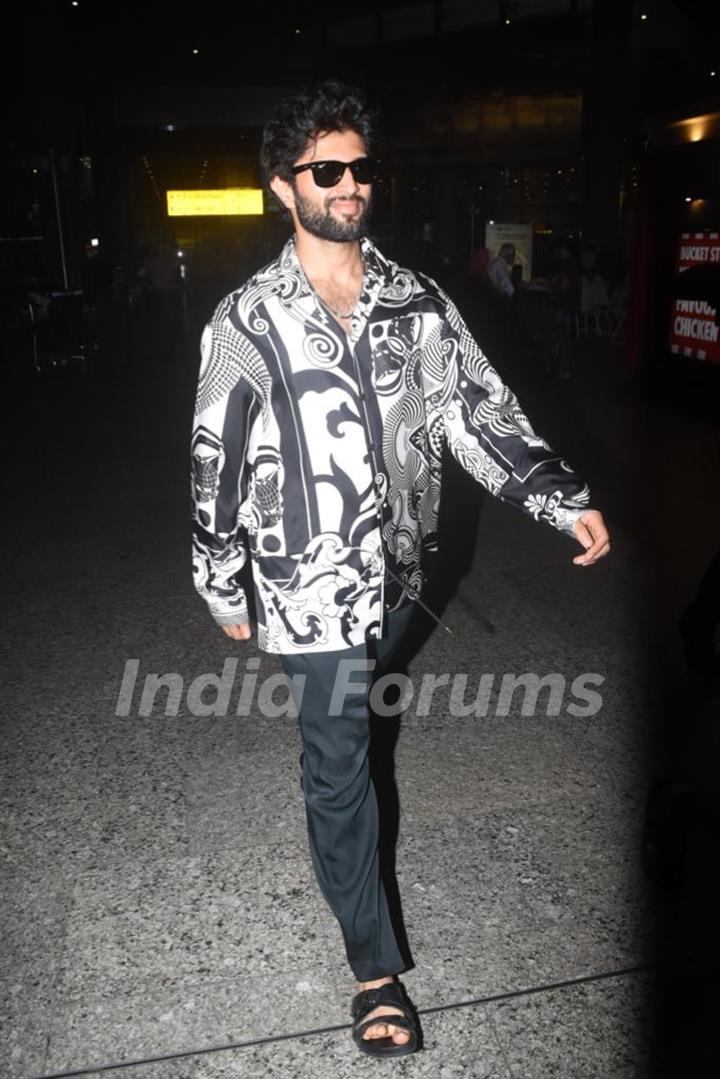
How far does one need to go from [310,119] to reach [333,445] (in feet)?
2.39

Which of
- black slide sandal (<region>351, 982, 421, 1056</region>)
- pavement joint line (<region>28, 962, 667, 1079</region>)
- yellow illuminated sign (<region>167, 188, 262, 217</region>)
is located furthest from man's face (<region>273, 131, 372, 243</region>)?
yellow illuminated sign (<region>167, 188, 262, 217</region>)

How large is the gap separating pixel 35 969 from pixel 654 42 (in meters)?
25.6

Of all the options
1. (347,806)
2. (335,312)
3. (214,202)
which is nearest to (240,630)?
(347,806)

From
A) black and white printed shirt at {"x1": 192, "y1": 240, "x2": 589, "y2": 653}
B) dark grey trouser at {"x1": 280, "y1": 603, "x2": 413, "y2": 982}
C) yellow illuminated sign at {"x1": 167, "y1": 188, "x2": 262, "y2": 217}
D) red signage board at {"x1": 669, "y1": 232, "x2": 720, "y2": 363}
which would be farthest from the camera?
yellow illuminated sign at {"x1": 167, "y1": 188, "x2": 262, "y2": 217}

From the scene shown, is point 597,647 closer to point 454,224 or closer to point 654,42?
point 654,42

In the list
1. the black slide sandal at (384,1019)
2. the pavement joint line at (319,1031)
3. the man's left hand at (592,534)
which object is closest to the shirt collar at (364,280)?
the man's left hand at (592,534)

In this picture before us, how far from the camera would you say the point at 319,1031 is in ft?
7.14

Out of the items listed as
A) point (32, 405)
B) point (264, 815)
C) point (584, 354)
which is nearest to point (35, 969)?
point (264, 815)

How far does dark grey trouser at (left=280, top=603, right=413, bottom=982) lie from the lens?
2061 millimetres

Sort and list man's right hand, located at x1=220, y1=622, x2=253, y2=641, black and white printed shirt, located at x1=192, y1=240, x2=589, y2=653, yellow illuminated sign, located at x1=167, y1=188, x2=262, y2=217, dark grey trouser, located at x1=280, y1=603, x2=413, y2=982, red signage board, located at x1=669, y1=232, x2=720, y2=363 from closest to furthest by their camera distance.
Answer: black and white printed shirt, located at x1=192, y1=240, x2=589, y2=653 < dark grey trouser, located at x1=280, y1=603, x2=413, y2=982 < man's right hand, located at x1=220, y1=622, x2=253, y2=641 < red signage board, located at x1=669, y1=232, x2=720, y2=363 < yellow illuminated sign, located at x1=167, y1=188, x2=262, y2=217

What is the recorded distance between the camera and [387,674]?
3918 mm

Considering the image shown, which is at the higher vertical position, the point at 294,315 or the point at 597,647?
the point at 294,315

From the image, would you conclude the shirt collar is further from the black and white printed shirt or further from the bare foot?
the bare foot

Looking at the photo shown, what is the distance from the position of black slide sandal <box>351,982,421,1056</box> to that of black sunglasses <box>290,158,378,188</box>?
1.88 metres
